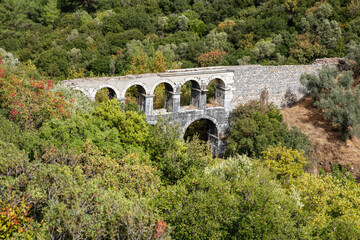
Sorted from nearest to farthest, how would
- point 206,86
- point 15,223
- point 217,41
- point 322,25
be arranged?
point 15,223, point 206,86, point 322,25, point 217,41

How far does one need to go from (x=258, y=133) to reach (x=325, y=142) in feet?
17.4

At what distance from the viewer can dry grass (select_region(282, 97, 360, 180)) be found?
29744 mm

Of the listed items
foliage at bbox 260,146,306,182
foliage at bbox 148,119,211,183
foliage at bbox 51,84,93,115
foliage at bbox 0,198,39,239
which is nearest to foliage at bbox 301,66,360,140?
foliage at bbox 260,146,306,182

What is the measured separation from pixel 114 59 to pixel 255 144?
26.1 metres

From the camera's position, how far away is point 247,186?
1725 cm

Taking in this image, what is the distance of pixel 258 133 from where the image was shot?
99.8 ft

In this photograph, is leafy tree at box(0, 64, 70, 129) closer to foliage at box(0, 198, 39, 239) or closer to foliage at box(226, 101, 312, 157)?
foliage at box(0, 198, 39, 239)

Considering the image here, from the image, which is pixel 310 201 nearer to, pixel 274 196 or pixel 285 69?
pixel 274 196

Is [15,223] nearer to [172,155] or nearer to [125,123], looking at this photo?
[172,155]

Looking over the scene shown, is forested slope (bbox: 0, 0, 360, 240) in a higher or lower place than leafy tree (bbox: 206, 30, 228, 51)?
lower

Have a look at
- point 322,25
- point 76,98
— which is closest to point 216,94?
point 76,98

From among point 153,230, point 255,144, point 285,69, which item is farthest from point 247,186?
point 285,69

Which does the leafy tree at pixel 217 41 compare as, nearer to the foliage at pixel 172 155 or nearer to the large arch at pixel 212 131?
the large arch at pixel 212 131

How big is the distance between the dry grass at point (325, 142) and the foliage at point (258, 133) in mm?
1182
